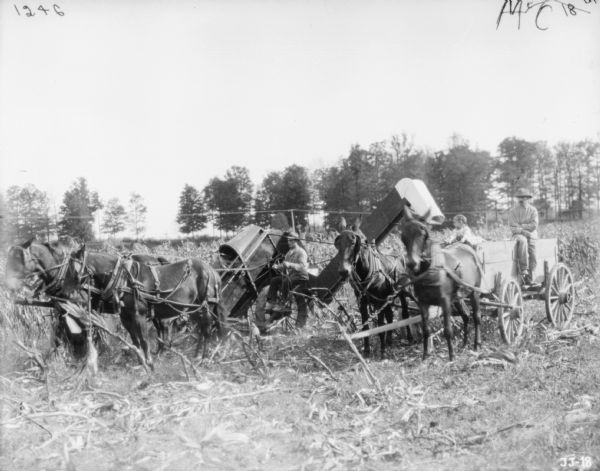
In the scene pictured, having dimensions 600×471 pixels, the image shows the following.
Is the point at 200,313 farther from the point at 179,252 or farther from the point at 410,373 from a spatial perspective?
the point at 179,252

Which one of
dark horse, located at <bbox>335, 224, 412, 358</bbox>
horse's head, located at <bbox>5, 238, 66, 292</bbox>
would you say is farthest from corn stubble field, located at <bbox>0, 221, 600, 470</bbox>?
horse's head, located at <bbox>5, 238, 66, 292</bbox>

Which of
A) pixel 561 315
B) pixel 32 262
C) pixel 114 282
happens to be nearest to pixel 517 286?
pixel 561 315

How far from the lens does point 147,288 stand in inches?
313

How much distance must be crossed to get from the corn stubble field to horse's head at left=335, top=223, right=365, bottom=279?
161 centimetres

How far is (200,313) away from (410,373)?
405 centimetres

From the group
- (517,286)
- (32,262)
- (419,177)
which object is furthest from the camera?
(419,177)

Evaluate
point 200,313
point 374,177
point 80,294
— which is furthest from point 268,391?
point 374,177

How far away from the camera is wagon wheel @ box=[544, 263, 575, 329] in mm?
8852

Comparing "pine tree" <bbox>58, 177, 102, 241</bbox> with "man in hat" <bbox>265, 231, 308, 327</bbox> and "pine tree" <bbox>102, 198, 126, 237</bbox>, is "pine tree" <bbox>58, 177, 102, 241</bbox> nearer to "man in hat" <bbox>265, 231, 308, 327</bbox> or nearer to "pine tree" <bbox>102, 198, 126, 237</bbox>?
"pine tree" <bbox>102, 198, 126, 237</bbox>

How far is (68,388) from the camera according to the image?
684cm

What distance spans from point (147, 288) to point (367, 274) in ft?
12.4

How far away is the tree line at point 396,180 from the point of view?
50.0m

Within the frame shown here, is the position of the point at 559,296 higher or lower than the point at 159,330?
higher

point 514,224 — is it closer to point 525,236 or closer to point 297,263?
point 525,236
